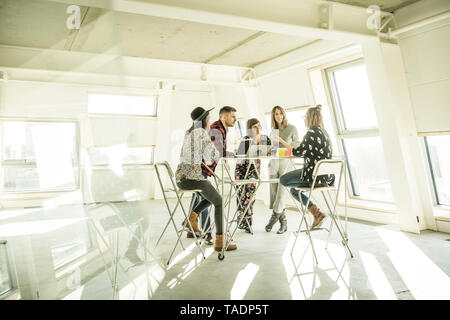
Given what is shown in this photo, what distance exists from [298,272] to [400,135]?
2.62 meters

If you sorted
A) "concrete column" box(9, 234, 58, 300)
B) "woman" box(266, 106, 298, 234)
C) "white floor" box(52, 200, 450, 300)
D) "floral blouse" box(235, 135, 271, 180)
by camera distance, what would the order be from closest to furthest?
"white floor" box(52, 200, 450, 300) → "concrete column" box(9, 234, 58, 300) → "floral blouse" box(235, 135, 271, 180) → "woman" box(266, 106, 298, 234)

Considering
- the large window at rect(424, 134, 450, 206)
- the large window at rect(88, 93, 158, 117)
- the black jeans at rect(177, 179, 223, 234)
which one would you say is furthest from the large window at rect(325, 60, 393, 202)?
the large window at rect(88, 93, 158, 117)

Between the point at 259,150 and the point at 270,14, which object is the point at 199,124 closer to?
the point at 259,150

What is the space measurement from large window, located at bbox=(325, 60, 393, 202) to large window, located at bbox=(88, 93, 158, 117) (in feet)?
17.3

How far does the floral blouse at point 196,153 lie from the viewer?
11.7 ft

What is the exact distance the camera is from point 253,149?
4.20m

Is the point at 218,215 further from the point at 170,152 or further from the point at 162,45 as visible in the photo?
the point at 170,152

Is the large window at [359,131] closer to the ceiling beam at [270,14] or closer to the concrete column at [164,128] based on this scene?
the ceiling beam at [270,14]

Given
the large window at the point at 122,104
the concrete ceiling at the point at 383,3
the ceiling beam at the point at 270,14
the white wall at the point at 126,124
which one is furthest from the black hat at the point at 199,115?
the large window at the point at 122,104

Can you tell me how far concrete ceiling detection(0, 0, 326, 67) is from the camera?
14.7 ft

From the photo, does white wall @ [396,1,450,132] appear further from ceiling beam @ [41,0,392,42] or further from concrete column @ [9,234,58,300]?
concrete column @ [9,234,58,300]

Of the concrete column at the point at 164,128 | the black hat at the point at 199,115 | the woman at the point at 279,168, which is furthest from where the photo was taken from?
the concrete column at the point at 164,128

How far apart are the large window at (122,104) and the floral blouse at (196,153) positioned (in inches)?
235
